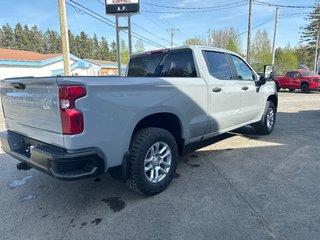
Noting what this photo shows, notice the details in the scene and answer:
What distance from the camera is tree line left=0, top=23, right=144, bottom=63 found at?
269 ft

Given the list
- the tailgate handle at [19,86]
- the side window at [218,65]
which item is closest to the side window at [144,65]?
the side window at [218,65]

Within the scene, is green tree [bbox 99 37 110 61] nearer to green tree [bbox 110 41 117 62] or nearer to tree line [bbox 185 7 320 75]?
green tree [bbox 110 41 117 62]

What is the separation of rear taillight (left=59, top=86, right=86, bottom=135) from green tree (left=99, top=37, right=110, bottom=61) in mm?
96189

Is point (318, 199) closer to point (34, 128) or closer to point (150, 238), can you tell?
point (150, 238)

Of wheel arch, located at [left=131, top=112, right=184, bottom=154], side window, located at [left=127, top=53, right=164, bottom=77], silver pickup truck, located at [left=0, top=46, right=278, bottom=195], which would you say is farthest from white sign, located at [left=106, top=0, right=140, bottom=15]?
wheel arch, located at [left=131, top=112, right=184, bottom=154]

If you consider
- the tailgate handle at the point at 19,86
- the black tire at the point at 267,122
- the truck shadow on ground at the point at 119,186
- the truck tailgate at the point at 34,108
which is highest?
the tailgate handle at the point at 19,86

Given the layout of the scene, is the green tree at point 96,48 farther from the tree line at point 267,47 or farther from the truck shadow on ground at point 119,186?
the truck shadow on ground at point 119,186

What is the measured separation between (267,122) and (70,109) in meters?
5.23

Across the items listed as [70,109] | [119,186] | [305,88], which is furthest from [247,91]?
[305,88]

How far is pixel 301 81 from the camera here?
62.5 ft

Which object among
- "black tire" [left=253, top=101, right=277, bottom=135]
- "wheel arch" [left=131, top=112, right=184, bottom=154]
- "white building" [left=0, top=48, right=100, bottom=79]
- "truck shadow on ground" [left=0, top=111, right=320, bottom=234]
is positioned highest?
"white building" [left=0, top=48, right=100, bottom=79]

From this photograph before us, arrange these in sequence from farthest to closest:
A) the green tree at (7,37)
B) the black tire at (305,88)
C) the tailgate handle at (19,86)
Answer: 1. the green tree at (7,37)
2. the black tire at (305,88)
3. the tailgate handle at (19,86)

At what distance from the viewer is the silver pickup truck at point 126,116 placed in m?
2.42

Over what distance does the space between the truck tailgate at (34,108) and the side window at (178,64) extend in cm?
220
